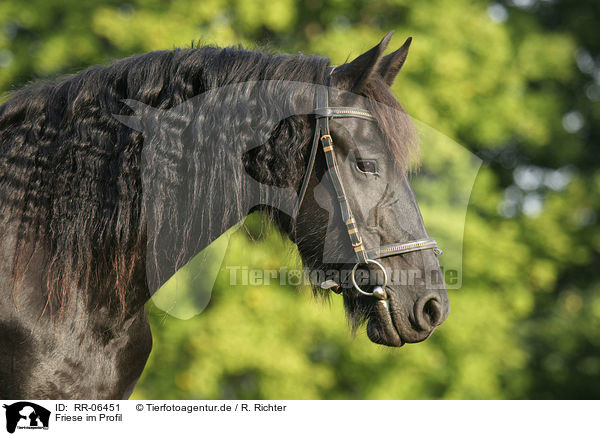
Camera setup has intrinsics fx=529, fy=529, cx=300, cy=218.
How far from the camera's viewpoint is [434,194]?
7.10 m

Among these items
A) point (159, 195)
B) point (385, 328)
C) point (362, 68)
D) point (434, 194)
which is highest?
point (362, 68)

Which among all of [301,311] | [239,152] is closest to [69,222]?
[239,152]

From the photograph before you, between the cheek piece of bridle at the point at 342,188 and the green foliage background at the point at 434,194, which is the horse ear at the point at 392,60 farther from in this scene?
the green foliage background at the point at 434,194

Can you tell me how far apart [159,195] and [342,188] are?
77 centimetres

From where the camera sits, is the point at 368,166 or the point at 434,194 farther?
the point at 434,194

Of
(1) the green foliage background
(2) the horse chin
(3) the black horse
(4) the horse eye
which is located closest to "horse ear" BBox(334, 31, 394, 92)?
(3) the black horse

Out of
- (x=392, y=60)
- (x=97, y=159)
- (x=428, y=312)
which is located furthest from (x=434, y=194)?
(x=97, y=159)

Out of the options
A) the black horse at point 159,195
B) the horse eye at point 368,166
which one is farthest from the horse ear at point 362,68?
the horse eye at point 368,166

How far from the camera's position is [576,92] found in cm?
1094

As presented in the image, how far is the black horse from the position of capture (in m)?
2.19

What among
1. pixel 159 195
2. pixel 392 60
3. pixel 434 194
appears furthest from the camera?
pixel 434 194

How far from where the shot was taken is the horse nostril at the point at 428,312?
2.21 metres

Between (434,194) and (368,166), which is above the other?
(434,194)

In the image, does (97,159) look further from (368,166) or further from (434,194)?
(434,194)
